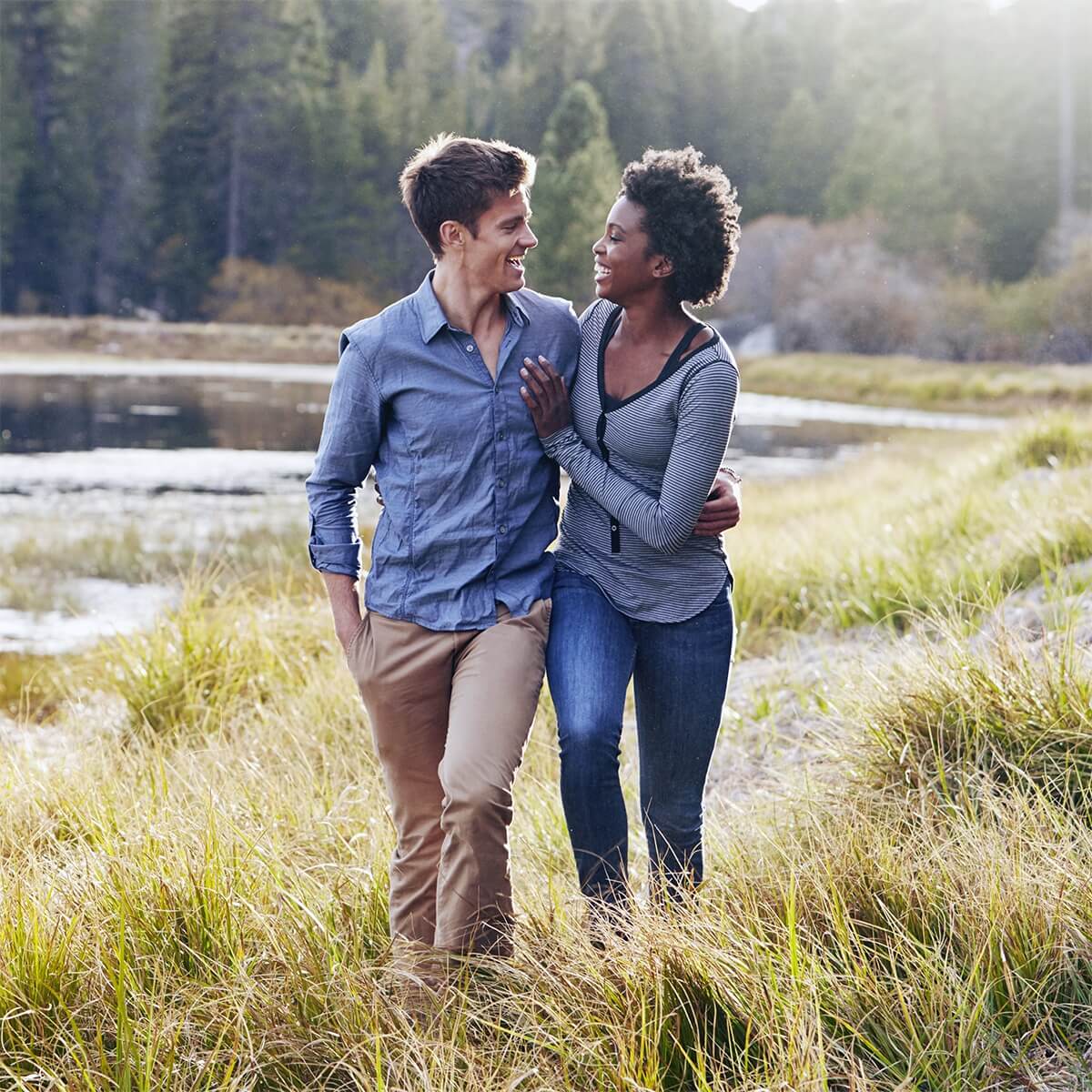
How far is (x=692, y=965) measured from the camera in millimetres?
2805

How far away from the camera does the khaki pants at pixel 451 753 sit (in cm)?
290

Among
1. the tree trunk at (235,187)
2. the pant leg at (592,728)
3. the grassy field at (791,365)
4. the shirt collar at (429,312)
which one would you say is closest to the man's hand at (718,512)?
the pant leg at (592,728)

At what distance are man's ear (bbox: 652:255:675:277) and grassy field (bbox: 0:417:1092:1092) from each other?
1.38m

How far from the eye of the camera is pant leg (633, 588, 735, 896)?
3270 millimetres

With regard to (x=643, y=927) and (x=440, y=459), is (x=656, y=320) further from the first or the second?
(x=643, y=927)

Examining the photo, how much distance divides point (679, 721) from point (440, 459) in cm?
86

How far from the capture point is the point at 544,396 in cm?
314

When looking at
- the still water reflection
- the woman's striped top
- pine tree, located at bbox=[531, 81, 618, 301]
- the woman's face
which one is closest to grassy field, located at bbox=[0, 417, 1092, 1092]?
the woman's striped top

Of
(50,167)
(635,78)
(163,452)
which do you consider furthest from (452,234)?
(635,78)

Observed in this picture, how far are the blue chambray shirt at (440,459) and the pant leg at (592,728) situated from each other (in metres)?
0.13

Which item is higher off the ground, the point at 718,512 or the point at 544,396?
the point at 544,396

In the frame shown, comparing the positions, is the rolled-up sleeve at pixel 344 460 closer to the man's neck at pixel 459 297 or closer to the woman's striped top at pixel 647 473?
the man's neck at pixel 459 297

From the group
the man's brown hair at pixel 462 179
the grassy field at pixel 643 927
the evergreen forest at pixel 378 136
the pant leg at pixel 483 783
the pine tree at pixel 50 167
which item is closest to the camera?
the grassy field at pixel 643 927

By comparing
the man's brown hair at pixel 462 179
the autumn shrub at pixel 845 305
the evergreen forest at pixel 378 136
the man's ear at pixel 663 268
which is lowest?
the autumn shrub at pixel 845 305
